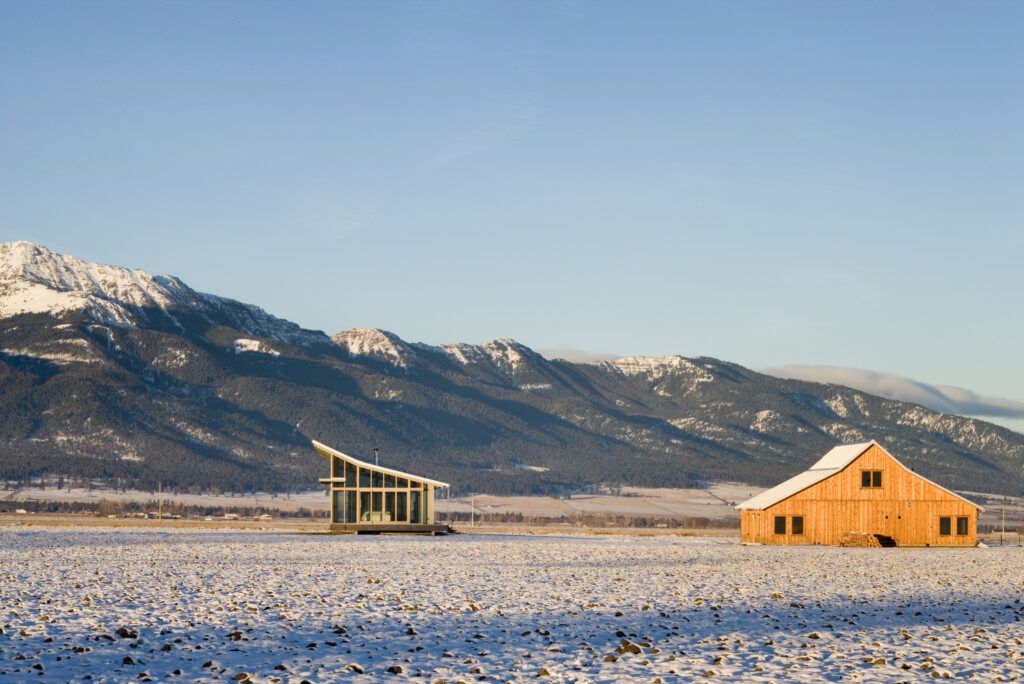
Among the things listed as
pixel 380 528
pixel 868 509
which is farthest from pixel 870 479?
pixel 380 528

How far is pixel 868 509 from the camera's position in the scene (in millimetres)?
83312

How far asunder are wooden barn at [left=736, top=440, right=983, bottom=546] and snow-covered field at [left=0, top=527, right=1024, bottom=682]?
29.4 m

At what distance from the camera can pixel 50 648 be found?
76.0ft

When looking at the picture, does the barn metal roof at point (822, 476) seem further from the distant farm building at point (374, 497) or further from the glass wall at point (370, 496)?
the glass wall at point (370, 496)

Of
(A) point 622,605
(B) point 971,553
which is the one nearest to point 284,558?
(A) point 622,605

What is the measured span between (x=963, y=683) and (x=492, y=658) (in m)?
8.79

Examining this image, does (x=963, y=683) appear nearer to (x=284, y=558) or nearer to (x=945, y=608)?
(x=945, y=608)

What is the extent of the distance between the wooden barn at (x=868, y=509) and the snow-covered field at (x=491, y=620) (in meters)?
29.4

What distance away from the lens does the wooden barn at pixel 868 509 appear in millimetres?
83000

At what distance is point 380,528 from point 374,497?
8.95ft

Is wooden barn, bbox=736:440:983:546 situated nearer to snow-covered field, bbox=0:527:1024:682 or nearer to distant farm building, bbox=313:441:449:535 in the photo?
distant farm building, bbox=313:441:449:535

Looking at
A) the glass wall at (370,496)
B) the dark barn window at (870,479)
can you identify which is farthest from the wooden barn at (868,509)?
the glass wall at (370,496)

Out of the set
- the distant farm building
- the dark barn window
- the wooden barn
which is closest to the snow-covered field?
the wooden barn

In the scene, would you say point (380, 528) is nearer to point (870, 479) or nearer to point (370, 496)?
point (370, 496)
